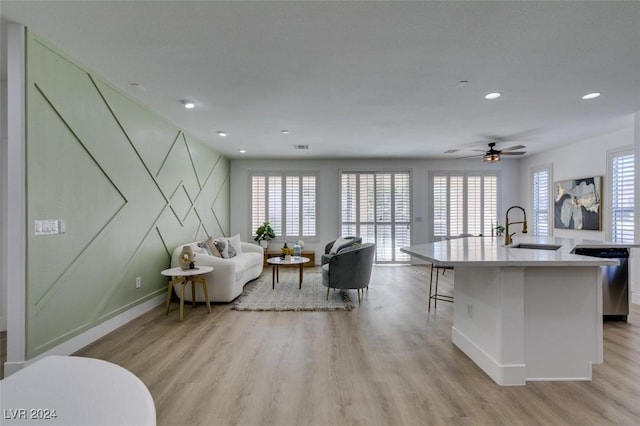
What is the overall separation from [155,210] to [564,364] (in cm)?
467

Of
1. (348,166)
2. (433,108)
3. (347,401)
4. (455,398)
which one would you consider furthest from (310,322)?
(348,166)

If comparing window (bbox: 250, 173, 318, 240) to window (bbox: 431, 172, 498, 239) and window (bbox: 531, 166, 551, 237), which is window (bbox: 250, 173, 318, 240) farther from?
window (bbox: 531, 166, 551, 237)

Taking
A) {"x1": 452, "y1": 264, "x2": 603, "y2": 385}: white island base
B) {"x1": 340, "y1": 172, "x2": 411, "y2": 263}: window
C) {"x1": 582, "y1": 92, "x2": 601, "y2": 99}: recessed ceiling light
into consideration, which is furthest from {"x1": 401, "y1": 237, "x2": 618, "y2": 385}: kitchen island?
{"x1": 340, "y1": 172, "x2": 411, "y2": 263}: window

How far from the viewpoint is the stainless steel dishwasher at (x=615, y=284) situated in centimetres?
368

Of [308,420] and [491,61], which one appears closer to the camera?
[308,420]

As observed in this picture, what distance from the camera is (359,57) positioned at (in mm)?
2691

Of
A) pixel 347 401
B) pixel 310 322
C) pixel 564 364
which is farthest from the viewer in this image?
pixel 310 322

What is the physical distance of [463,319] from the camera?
9.62 ft

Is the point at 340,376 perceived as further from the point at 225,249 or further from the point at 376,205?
the point at 376,205

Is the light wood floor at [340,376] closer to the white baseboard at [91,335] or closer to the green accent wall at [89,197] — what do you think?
the white baseboard at [91,335]

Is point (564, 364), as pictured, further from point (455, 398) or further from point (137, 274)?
point (137, 274)

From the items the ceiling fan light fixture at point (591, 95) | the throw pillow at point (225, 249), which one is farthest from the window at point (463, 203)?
the throw pillow at point (225, 249)

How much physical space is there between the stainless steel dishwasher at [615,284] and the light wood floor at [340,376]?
7.6 inches

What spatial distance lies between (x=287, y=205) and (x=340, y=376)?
545 cm
